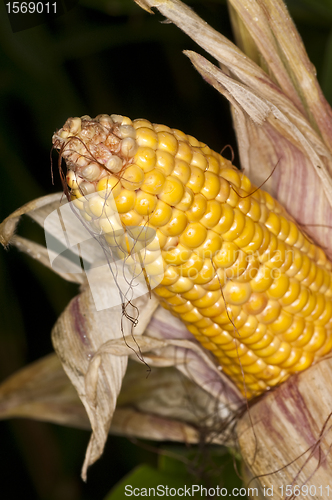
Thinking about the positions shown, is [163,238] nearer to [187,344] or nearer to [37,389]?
[187,344]

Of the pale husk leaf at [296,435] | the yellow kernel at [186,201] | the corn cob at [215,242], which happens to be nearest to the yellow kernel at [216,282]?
the corn cob at [215,242]

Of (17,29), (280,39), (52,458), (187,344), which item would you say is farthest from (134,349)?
(52,458)

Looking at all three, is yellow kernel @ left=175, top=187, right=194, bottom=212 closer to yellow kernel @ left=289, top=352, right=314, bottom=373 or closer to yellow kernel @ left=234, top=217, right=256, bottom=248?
yellow kernel @ left=234, top=217, right=256, bottom=248

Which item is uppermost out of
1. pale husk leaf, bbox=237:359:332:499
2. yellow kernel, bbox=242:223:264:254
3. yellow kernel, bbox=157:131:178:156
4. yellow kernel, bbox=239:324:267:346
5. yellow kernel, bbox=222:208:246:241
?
yellow kernel, bbox=157:131:178:156

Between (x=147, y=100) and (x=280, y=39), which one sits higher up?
(x=280, y=39)

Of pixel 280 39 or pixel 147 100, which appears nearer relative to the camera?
pixel 280 39

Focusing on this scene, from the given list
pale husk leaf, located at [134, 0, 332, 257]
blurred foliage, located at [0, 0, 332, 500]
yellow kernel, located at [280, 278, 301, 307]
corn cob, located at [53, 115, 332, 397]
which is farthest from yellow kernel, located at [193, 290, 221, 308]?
blurred foliage, located at [0, 0, 332, 500]

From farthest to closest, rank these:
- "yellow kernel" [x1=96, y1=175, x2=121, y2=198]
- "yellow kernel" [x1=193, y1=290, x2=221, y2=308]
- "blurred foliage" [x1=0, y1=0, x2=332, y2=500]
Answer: "blurred foliage" [x1=0, y1=0, x2=332, y2=500], "yellow kernel" [x1=193, y1=290, x2=221, y2=308], "yellow kernel" [x1=96, y1=175, x2=121, y2=198]

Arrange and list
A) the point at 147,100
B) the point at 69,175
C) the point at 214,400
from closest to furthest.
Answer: the point at 69,175
the point at 214,400
the point at 147,100

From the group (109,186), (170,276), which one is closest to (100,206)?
(109,186)
